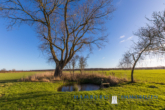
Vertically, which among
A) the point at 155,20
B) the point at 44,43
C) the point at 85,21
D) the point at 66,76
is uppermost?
the point at 85,21

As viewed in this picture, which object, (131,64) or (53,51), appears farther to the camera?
(53,51)

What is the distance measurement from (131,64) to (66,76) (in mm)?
9981

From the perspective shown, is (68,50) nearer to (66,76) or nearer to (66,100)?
(66,76)

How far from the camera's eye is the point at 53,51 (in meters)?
12.7

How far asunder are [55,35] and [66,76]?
7.18 metres

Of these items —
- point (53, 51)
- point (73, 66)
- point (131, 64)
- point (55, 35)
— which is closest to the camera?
point (131, 64)

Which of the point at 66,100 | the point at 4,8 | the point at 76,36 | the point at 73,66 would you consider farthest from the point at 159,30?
the point at 4,8

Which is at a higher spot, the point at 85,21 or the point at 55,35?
the point at 85,21

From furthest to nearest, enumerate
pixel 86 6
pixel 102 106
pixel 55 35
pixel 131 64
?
pixel 55 35
pixel 86 6
pixel 131 64
pixel 102 106

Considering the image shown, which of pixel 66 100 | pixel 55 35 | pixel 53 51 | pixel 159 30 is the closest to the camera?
pixel 66 100

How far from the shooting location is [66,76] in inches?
543

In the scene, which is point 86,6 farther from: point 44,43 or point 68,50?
point 44,43

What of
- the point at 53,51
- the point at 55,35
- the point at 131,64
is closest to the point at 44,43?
the point at 53,51

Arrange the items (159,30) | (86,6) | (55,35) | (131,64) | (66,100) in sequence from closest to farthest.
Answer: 1. (66,100)
2. (159,30)
3. (131,64)
4. (86,6)
5. (55,35)
